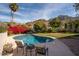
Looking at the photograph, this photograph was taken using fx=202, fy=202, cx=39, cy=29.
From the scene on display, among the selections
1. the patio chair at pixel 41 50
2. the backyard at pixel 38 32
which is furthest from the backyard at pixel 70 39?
the patio chair at pixel 41 50

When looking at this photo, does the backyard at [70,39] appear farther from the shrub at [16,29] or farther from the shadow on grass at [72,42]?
the shrub at [16,29]

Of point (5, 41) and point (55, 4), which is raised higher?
point (55, 4)

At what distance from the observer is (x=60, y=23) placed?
259cm

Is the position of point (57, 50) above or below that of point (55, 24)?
below

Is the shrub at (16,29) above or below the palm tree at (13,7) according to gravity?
below

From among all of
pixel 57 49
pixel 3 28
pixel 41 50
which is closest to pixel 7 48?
pixel 3 28

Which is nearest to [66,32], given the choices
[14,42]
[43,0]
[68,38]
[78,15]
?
[68,38]

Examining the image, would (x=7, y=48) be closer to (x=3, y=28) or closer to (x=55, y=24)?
(x=3, y=28)

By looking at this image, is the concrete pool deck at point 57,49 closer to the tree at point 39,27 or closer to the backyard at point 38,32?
the backyard at point 38,32

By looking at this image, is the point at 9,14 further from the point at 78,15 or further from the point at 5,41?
the point at 78,15

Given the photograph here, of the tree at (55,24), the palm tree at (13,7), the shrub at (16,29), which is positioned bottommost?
the shrub at (16,29)

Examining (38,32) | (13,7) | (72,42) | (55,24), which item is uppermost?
(13,7)

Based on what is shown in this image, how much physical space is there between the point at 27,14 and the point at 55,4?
1.25ft

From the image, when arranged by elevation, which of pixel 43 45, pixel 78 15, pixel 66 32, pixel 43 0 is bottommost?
pixel 43 45
